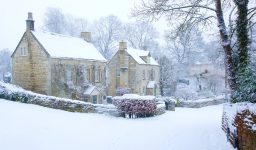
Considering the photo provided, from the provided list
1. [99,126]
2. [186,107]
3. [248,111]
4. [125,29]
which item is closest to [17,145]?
[99,126]

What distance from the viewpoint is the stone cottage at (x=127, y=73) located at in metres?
51.2

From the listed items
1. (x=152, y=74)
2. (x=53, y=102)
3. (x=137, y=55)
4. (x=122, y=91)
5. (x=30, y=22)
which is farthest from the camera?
(x=152, y=74)

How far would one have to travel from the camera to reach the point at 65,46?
135 feet

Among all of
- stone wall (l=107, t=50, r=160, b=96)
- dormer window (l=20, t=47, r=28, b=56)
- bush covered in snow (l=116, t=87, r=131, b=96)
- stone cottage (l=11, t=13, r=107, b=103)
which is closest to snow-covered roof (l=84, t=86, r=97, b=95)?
stone cottage (l=11, t=13, r=107, b=103)

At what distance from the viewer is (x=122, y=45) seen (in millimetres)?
51438

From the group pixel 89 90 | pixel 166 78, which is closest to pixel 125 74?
pixel 89 90

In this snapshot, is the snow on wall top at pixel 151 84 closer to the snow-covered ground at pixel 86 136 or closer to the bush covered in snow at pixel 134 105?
the bush covered in snow at pixel 134 105

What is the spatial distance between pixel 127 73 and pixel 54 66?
55.2 feet

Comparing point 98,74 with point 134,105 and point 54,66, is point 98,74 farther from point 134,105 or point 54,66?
point 134,105

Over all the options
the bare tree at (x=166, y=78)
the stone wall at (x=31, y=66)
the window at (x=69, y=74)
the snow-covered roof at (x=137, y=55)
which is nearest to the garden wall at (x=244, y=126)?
the stone wall at (x=31, y=66)

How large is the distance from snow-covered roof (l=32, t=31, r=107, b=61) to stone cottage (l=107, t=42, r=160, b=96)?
6.11 m

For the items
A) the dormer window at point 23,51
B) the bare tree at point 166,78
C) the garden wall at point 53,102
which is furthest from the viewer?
the bare tree at point 166,78

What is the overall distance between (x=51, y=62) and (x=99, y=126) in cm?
1843

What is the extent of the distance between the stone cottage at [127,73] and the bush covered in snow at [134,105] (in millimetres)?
23895
